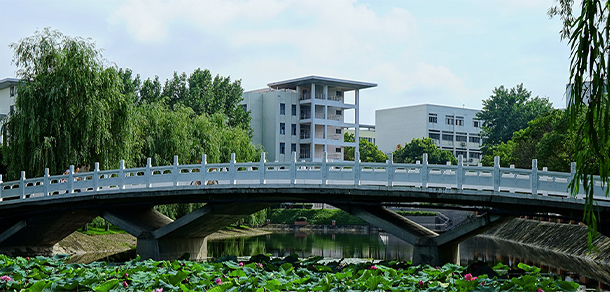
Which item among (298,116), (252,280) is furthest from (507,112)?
(252,280)

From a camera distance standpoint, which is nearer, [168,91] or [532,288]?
[532,288]

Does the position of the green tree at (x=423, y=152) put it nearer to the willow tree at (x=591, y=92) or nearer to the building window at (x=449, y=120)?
the building window at (x=449, y=120)

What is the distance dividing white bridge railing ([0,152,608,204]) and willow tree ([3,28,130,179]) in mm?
1355

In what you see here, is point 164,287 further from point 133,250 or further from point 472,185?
point 133,250

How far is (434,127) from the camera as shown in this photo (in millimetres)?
83375

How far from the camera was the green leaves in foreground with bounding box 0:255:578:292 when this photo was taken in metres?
14.2

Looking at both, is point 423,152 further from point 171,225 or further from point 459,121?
point 171,225

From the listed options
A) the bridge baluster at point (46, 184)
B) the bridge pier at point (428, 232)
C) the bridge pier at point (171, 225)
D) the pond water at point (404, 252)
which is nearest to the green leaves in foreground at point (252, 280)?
the bridge pier at point (428, 232)

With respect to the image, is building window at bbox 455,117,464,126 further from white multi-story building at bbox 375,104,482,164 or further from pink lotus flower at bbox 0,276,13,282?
pink lotus flower at bbox 0,276,13,282

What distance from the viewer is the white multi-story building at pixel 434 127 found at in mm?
83250

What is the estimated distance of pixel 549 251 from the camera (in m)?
33.9

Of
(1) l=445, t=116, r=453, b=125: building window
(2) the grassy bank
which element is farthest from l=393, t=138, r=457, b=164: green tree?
(2) the grassy bank

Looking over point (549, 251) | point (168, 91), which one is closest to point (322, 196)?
point (549, 251)

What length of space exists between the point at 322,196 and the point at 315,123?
45.2 m
